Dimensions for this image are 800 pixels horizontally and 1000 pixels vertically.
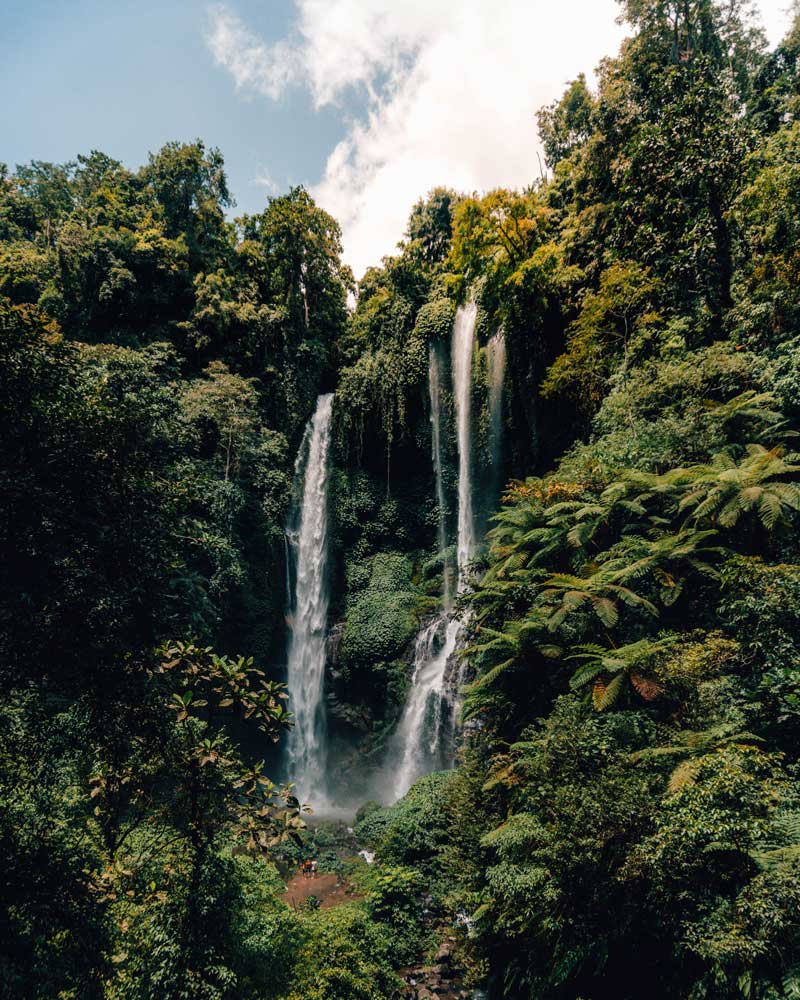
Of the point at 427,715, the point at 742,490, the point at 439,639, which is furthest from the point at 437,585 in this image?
the point at 742,490

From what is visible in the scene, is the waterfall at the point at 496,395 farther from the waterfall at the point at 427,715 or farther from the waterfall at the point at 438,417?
Result: the waterfall at the point at 427,715

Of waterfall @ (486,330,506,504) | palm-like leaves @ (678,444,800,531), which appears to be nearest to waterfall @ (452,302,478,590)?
waterfall @ (486,330,506,504)

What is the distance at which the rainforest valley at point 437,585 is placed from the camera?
4.08m

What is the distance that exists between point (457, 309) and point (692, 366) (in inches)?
408

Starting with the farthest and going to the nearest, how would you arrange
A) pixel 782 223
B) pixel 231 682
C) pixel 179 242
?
pixel 179 242 → pixel 782 223 → pixel 231 682

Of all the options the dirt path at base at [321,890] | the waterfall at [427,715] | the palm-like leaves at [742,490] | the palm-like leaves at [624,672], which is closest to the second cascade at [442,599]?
the waterfall at [427,715]

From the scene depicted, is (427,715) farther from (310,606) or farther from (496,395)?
(496,395)

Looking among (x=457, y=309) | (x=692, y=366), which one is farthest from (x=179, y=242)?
(x=692, y=366)

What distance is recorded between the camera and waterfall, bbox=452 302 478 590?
17.3m

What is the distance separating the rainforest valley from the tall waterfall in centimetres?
13

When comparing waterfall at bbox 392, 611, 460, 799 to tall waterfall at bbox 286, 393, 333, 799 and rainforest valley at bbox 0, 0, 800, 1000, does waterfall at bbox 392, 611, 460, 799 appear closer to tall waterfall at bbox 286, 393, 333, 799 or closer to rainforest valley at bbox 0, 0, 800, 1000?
rainforest valley at bbox 0, 0, 800, 1000

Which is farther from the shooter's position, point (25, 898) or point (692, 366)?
point (692, 366)

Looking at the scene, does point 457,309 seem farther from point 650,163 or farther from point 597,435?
point 597,435

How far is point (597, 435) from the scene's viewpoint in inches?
484
